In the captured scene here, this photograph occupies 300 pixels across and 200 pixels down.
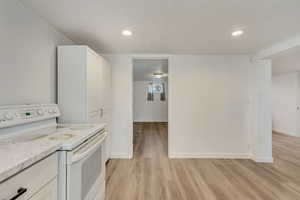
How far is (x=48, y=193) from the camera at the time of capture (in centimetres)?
93

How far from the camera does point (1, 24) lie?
127cm

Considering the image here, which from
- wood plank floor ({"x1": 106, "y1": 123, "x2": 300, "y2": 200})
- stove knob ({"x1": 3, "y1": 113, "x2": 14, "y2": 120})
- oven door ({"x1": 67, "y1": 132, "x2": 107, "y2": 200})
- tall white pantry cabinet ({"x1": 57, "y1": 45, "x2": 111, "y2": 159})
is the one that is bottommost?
wood plank floor ({"x1": 106, "y1": 123, "x2": 300, "y2": 200})

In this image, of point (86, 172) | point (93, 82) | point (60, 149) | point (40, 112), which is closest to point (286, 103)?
point (93, 82)

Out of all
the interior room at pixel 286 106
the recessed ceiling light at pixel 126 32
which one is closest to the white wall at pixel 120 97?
the recessed ceiling light at pixel 126 32

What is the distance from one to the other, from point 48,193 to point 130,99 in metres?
2.21

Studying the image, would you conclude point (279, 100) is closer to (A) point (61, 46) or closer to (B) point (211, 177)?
(B) point (211, 177)

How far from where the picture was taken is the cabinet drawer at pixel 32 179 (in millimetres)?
673

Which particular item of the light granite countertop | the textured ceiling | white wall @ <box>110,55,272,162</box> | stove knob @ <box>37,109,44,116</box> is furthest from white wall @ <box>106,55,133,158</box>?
the light granite countertop

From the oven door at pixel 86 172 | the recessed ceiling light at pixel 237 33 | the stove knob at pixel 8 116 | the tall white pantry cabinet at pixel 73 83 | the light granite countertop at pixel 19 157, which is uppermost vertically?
the recessed ceiling light at pixel 237 33

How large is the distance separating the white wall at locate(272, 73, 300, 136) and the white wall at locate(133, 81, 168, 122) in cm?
452

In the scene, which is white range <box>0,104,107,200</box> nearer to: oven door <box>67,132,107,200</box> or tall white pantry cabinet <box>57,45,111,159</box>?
oven door <box>67,132,107,200</box>

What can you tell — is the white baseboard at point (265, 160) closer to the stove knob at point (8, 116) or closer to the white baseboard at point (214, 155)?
the white baseboard at point (214, 155)

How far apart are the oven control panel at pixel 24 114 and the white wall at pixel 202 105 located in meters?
1.47

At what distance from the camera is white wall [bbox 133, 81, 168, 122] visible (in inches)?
304
